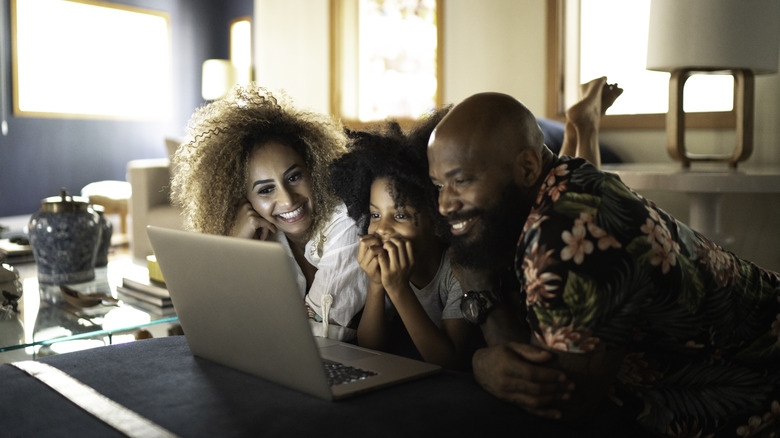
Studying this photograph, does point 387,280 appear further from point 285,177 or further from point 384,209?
point 285,177

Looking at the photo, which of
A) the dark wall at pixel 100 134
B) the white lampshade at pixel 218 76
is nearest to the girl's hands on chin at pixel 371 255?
the white lampshade at pixel 218 76

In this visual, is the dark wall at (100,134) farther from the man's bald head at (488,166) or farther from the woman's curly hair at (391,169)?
the man's bald head at (488,166)

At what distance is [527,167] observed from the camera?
0.96 metres

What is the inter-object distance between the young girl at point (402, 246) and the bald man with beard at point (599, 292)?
20 centimetres

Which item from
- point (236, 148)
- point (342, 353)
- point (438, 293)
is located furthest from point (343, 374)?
point (236, 148)

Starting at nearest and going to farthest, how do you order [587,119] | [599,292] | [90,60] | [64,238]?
[599,292] → [587,119] → [64,238] → [90,60]

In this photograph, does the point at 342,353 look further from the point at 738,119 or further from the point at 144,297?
the point at 738,119

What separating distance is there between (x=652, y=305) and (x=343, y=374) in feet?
1.51

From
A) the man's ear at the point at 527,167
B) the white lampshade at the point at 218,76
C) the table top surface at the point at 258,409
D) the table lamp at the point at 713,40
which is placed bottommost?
the table top surface at the point at 258,409

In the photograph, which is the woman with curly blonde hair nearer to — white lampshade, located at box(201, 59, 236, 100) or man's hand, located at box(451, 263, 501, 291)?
man's hand, located at box(451, 263, 501, 291)

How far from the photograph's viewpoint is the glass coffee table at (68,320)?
174 centimetres

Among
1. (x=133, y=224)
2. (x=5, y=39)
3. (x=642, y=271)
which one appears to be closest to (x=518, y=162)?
(x=642, y=271)

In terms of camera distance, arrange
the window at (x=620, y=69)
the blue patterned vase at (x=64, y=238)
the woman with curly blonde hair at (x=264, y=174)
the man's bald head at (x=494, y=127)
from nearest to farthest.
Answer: the man's bald head at (x=494, y=127) → the woman with curly blonde hair at (x=264, y=174) → the blue patterned vase at (x=64, y=238) → the window at (x=620, y=69)

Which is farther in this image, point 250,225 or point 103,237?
point 103,237
